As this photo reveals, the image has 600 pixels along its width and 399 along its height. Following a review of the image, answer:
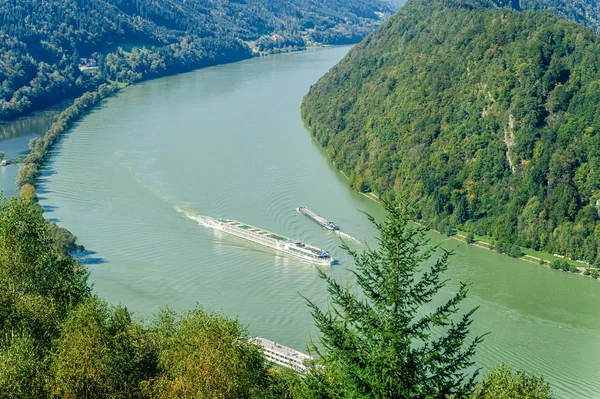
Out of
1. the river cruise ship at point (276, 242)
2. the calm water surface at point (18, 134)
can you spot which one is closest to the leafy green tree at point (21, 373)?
the river cruise ship at point (276, 242)

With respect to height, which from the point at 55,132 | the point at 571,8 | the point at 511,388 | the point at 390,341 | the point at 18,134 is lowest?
the point at 18,134

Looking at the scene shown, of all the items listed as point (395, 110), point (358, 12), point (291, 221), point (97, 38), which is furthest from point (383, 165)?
point (358, 12)

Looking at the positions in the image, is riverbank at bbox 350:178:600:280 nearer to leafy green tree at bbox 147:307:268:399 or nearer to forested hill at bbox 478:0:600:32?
leafy green tree at bbox 147:307:268:399

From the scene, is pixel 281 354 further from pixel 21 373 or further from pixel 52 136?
pixel 52 136

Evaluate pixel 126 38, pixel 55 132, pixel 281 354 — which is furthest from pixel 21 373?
pixel 126 38

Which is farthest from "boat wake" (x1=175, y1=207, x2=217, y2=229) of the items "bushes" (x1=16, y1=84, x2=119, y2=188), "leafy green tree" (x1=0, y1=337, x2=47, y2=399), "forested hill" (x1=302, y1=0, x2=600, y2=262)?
"leafy green tree" (x1=0, y1=337, x2=47, y2=399)

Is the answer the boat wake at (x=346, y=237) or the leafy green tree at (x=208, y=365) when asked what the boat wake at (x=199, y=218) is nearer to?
the boat wake at (x=346, y=237)
